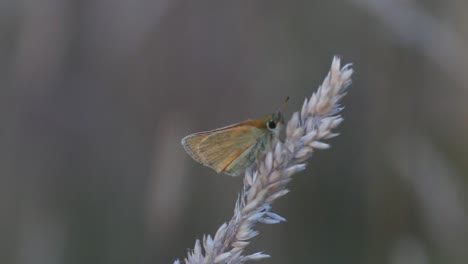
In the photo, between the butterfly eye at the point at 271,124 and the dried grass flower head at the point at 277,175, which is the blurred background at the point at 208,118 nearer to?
the butterfly eye at the point at 271,124

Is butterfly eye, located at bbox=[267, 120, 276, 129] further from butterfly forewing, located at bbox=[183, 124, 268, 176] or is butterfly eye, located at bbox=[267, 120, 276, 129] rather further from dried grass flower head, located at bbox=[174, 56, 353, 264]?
dried grass flower head, located at bbox=[174, 56, 353, 264]

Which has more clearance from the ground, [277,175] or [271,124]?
[271,124]

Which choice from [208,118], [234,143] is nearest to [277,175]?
[234,143]

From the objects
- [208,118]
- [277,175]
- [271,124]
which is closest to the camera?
[277,175]

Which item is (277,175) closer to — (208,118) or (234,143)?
(234,143)

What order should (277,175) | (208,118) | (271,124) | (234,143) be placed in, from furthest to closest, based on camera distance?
(208,118) < (234,143) < (271,124) < (277,175)

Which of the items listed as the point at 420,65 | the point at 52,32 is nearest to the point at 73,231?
the point at 52,32

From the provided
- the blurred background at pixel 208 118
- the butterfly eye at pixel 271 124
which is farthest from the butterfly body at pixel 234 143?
the blurred background at pixel 208 118

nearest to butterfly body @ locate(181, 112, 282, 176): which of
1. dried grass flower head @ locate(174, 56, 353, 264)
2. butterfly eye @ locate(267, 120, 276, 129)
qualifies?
butterfly eye @ locate(267, 120, 276, 129)
